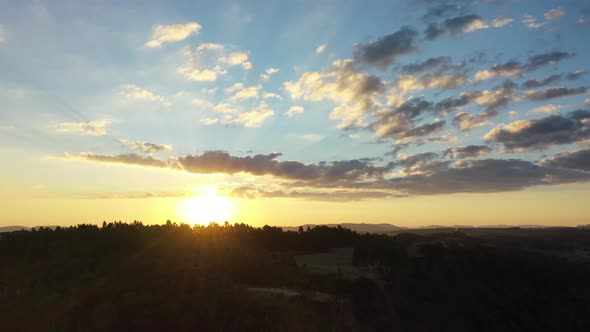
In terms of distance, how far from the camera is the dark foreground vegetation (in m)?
20.4

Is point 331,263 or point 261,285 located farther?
point 331,263

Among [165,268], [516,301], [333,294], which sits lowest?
[516,301]

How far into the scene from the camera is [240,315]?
1969 cm

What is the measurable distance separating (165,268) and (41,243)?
1555 centimetres

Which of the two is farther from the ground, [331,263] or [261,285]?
[331,263]

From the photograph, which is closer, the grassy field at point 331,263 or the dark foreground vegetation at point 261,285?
the dark foreground vegetation at point 261,285

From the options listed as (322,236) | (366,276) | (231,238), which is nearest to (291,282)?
(366,276)

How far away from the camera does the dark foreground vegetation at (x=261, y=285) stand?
2041 cm

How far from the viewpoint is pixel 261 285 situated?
85.2 feet

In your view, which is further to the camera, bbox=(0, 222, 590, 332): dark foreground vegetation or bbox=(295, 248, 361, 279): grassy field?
bbox=(295, 248, 361, 279): grassy field

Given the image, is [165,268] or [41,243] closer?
[165,268]

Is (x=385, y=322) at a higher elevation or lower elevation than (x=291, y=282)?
lower

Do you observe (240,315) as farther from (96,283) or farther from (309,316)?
(96,283)

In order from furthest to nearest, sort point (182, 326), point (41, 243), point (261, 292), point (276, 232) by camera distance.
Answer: point (276, 232)
point (41, 243)
point (261, 292)
point (182, 326)
